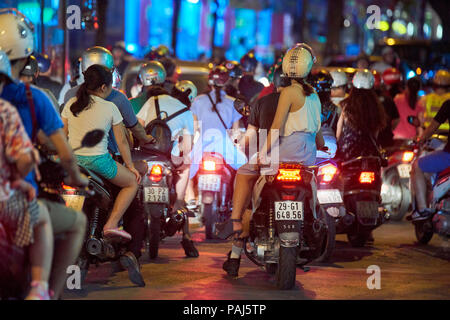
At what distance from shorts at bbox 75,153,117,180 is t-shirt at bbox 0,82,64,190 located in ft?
7.20

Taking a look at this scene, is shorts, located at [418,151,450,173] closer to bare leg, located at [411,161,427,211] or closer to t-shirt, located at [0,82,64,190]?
bare leg, located at [411,161,427,211]

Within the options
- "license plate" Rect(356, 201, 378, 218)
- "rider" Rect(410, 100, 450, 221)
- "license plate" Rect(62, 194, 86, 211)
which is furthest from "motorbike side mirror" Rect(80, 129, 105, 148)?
"rider" Rect(410, 100, 450, 221)

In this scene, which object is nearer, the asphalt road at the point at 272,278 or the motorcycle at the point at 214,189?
the asphalt road at the point at 272,278

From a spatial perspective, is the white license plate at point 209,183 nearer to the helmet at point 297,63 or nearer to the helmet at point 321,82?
the helmet at point 321,82

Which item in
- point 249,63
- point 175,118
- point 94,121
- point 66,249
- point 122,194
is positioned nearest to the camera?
point 66,249

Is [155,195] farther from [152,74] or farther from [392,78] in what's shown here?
[392,78]

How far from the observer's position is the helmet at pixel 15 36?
17.9ft

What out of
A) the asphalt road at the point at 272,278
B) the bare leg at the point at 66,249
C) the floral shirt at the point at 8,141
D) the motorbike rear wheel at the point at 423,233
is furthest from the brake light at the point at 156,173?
the floral shirt at the point at 8,141

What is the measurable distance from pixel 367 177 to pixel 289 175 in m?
2.87

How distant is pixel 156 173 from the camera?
370 inches

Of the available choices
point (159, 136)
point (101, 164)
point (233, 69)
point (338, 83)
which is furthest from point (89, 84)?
point (233, 69)

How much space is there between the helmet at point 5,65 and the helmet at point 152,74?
483cm

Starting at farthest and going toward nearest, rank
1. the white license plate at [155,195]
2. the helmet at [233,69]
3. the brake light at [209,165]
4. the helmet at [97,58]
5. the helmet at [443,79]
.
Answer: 1. the helmet at [443,79]
2. the helmet at [233,69]
3. the brake light at [209,165]
4. the white license plate at [155,195]
5. the helmet at [97,58]
